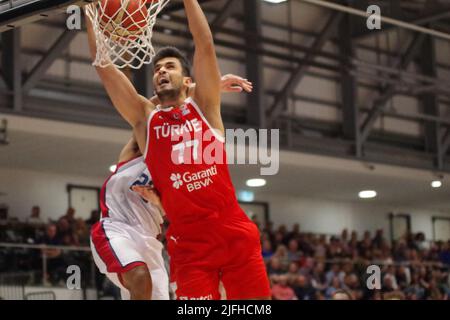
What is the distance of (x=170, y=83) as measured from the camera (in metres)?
5.99

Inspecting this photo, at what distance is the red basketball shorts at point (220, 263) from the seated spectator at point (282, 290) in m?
10.2

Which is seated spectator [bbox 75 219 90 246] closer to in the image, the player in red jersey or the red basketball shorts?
the player in red jersey

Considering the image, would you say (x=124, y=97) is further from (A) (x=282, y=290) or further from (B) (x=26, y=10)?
(A) (x=282, y=290)

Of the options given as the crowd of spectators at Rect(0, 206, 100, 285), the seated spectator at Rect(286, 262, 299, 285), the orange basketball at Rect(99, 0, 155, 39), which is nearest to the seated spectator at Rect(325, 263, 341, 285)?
the seated spectator at Rect(286, 262, 299, 285)

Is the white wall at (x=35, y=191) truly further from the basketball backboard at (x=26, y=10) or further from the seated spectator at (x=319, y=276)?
the basketball backboard at (x=26, y=10)

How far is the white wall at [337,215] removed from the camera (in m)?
24.9

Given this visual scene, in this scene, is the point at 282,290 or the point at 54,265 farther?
the point at 282,290

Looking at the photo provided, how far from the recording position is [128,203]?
6.90m

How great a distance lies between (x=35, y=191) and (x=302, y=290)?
21.3 feet

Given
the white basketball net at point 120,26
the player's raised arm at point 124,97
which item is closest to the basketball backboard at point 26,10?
the white basketball net at point 120,26

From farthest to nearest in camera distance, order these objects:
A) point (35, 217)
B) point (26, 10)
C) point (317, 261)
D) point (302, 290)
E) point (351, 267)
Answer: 1. point (351, 267)
2. point (317, 261)
3. point (35, 217)
4. point (302, 290)
5. point (26, 10)

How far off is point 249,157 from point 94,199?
4478 millimetres

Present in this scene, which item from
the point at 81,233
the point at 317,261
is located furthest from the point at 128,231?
the point at 317,261

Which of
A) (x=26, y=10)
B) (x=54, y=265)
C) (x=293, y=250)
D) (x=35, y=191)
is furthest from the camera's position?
(x=293, y=250)
